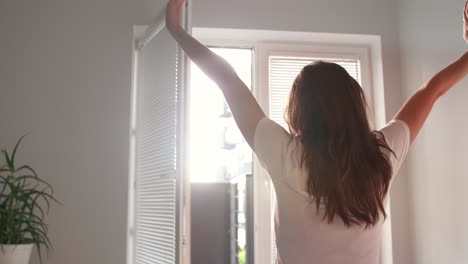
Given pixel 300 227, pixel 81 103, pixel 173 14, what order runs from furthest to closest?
pixel 81 103 → pixel 173 14 → pixel 300 227

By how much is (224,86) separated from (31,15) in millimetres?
1846

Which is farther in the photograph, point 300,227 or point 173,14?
point 173,14

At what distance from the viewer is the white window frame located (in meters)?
2.82

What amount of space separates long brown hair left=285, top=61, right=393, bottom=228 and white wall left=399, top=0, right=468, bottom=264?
4.51ft

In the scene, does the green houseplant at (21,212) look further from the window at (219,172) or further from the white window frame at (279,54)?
the white window frame at (279,54)

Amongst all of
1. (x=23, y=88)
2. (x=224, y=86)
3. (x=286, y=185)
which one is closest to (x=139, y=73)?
(x=23, y=88)

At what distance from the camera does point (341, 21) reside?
2.90m

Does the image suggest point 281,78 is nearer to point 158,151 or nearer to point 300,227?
point 158,151

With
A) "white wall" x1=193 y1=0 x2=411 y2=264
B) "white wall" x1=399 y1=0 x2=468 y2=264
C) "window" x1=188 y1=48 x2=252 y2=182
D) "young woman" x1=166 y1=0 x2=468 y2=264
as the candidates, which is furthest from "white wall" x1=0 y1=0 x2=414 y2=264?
"young woman" x1=166 y1=0 x2=468 y2=264

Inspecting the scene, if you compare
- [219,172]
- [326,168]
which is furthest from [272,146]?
[219,172]

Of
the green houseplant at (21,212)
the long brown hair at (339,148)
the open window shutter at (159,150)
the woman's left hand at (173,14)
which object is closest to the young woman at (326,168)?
the long brown hair at (339,148)

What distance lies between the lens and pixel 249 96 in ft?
3.87

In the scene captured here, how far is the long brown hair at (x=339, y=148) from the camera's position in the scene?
104 centimetres

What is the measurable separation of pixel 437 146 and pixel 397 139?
4.81ft
